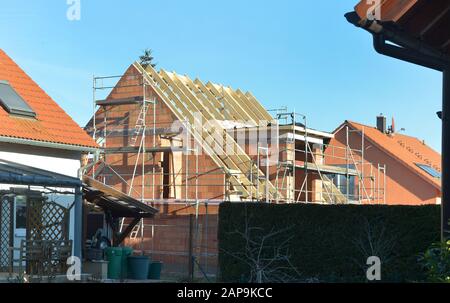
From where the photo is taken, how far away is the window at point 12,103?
19.7 m

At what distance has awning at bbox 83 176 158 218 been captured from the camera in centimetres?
2048

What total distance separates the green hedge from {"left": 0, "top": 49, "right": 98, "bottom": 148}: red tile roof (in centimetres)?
538

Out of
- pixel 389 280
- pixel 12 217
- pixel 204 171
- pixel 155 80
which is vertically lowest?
pixel 389 280

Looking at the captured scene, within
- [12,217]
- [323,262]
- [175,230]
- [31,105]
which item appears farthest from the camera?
[175,230]

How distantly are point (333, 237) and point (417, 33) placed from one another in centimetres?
809

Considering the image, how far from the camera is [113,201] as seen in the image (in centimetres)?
2114

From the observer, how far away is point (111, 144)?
28.8 metres

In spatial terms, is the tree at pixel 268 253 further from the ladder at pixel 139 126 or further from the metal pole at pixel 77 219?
the ladder at pixel 139 126

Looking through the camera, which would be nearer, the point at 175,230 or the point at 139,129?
the point at 175,230

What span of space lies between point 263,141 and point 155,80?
4.85 metres

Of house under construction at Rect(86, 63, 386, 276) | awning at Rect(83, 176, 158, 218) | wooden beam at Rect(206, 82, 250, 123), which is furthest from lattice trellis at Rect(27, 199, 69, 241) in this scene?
wooden beam at Rect(206, 82, 250, 123)

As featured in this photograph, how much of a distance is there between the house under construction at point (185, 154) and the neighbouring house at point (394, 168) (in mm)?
8835
